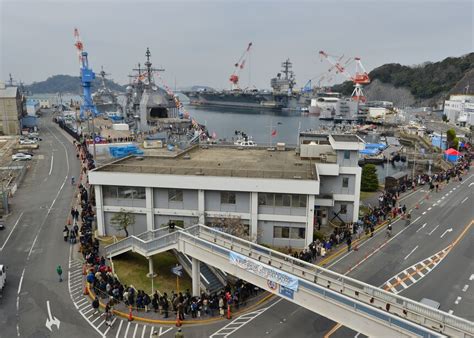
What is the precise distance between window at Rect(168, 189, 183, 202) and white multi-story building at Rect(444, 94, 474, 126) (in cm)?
9650

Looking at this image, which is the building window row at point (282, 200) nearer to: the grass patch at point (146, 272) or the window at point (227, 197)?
the window at point (227, 197)

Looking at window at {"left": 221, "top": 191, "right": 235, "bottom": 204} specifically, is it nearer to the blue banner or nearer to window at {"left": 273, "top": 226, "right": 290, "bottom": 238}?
window at {"left": 273, "top": 226, "right": 290, "bottom": 238}

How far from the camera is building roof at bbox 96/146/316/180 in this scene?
2808 centimetres

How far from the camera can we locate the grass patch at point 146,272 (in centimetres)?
2227

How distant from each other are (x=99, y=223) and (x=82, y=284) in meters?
8.09

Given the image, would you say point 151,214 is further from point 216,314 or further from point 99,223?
point 216,314

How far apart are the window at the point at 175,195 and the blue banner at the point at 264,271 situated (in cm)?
1139

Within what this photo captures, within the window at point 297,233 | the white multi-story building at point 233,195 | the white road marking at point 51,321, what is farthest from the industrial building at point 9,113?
the window at point 297,233

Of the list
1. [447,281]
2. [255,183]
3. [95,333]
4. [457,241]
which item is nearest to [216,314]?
[95,333]

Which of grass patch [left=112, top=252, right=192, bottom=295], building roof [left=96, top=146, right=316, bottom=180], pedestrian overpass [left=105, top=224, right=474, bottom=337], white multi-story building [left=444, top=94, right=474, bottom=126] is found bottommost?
grass patch [left=112, top=252, right=192, bottom=295]

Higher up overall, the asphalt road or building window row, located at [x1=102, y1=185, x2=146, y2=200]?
building window row, located at [x1=102, y1=185, x2=146, y2=200]

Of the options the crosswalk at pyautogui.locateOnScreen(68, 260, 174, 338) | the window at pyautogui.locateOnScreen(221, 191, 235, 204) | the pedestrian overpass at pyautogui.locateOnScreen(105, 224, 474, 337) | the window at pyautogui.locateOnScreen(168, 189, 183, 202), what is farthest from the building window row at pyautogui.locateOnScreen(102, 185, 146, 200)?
the crosswalk at pyautogui.locateOnScreen(68, 260, 174, 338)

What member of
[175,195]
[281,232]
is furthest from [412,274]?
[175,195]

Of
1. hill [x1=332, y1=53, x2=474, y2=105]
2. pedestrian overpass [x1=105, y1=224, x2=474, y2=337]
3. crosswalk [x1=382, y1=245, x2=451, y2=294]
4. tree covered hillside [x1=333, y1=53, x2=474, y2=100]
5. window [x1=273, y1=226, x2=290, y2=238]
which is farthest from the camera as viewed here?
tree covered hillside [x1=333, y1=53, x2=474, y2=100]
